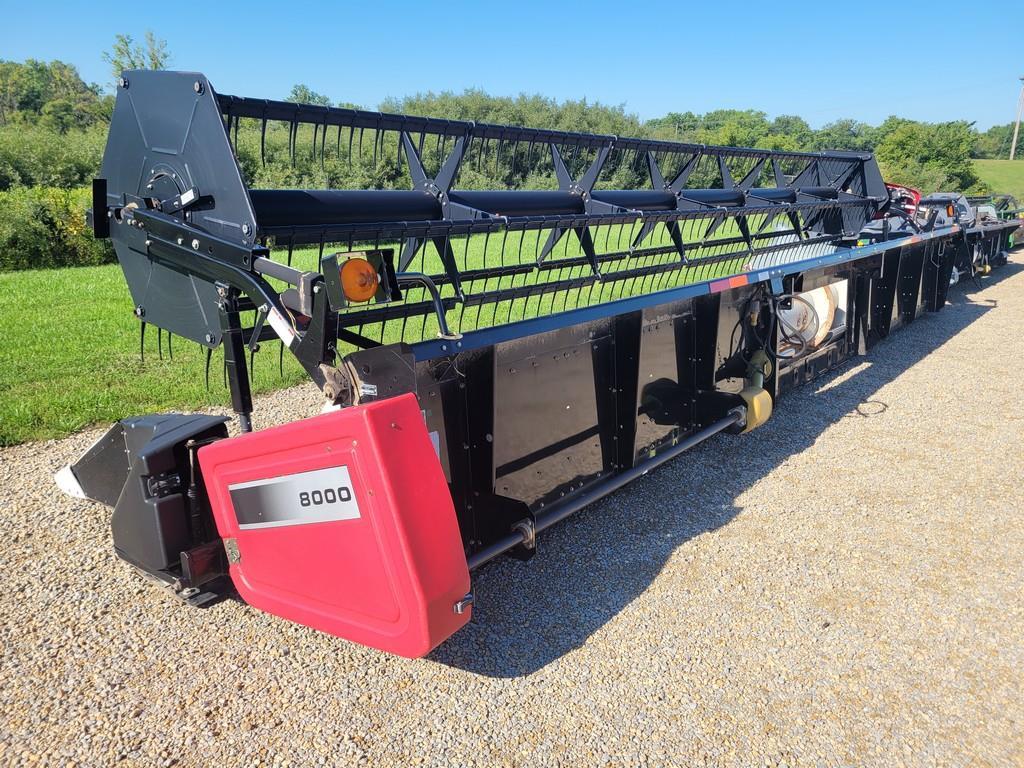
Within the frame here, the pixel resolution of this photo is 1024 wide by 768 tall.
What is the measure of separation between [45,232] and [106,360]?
9.07 metres

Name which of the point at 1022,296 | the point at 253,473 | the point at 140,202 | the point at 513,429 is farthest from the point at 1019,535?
the point at 1022,296

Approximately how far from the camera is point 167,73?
8.41ft

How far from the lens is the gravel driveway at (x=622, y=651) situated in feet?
7.08

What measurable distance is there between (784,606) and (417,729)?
1.52m

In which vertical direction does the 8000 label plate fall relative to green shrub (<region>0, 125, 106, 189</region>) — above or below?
below

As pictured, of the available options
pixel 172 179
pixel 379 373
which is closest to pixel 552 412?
pixel 379 373

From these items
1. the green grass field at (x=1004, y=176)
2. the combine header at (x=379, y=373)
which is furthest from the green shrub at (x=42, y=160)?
the green grass field at (x=1004, y=176)

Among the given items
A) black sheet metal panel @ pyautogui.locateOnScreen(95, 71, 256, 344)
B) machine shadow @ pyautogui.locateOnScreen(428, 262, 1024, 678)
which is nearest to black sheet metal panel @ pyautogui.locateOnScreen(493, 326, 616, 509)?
machine shadow @ pyautogui.locateOnScreen(428, 262, 1024, 678)

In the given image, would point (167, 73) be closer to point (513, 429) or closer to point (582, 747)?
point (513, 429)

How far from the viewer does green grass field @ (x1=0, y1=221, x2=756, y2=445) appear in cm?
495

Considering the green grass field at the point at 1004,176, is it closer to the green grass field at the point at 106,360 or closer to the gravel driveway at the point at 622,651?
the green grass field at the point at 106,360

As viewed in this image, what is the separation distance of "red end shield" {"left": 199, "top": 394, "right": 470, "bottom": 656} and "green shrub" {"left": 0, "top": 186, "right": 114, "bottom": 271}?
13714 mm

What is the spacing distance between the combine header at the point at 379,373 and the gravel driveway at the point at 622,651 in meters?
0.28

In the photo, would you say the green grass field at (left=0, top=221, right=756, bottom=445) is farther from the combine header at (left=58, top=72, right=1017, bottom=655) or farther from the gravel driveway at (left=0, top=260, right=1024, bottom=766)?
the gravel driveway at (left=0, top=260, right=1024, bottom=766)
